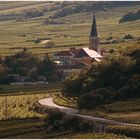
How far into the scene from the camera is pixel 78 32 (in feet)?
564

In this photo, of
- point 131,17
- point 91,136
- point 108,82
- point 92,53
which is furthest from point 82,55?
point 131,17

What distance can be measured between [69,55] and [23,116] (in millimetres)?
52981

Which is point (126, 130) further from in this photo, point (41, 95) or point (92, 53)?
point (92, 53)

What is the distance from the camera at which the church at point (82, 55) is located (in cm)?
10950

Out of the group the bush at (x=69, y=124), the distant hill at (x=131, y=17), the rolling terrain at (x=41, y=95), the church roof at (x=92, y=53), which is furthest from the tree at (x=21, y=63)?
the distant hill at (x=131, y=17)

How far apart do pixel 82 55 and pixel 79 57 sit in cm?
63

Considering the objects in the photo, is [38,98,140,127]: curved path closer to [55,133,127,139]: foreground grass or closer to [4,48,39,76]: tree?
[55,133,127,139]: foreground grass

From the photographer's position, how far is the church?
359 feet

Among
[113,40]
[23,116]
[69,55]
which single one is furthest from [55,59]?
[23,116]

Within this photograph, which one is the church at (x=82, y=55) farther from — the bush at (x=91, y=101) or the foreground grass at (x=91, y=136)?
the foreground grass at (x=91, y=136)

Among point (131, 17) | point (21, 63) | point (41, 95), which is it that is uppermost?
point (131, 17)

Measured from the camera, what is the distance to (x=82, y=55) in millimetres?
111188

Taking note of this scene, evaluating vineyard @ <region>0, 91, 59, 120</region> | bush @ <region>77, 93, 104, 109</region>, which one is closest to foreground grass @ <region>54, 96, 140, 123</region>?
bush @ <region>77, 93, 104, 109</region>

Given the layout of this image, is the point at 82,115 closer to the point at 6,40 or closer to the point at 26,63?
the point at 26,63
